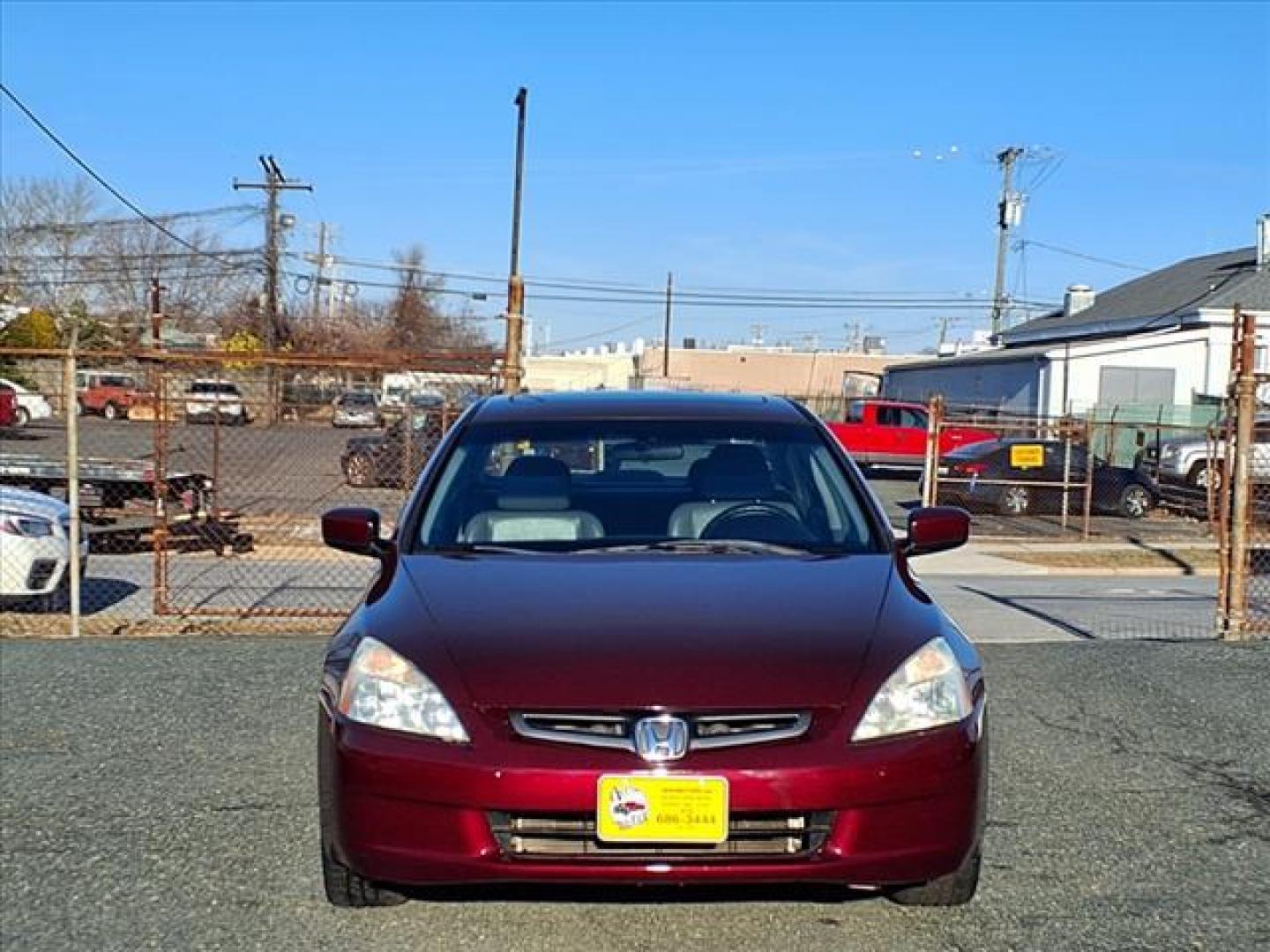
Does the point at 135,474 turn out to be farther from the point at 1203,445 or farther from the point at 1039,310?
the point at 1039,310

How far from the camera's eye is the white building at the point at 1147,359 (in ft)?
111

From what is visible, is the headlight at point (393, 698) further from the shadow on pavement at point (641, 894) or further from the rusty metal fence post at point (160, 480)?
the rusty metal fence post at point (160, 480)

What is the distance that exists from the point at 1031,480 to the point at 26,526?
17618mm

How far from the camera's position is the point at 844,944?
148 inches

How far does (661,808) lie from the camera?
3.21 metres

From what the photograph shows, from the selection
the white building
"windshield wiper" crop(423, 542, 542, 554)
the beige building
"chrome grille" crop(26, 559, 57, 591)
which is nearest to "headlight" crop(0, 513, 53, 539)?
"chrome grille" crop(26, 559, 57, 591)

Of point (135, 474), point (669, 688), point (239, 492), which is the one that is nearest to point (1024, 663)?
point (669, 688)

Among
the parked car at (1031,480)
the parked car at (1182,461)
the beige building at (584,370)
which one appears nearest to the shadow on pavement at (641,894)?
the parked car at (1031,480)

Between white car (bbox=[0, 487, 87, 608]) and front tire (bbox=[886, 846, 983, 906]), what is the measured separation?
716cm

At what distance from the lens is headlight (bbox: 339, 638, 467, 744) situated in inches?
132

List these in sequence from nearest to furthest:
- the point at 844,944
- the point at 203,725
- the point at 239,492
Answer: the point at 844,944
the point at 203,725
the point at 239,492

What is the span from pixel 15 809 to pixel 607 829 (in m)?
2.89

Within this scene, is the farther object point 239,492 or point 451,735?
point 239,492

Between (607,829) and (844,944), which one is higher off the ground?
(607,829)
